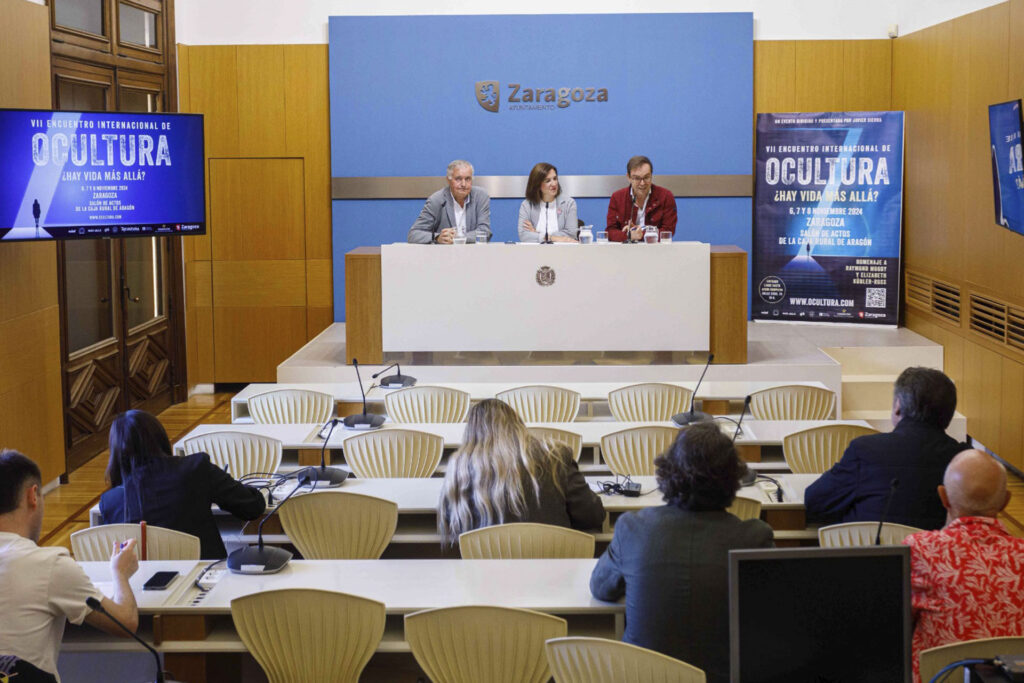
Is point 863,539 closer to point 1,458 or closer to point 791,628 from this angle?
point 791,628

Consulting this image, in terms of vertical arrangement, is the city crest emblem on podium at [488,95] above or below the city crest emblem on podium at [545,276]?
above

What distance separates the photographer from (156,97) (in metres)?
9.98

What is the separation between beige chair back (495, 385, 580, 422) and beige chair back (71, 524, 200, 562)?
2.75 m

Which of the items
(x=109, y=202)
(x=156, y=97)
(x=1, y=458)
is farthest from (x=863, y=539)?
(x=156, y=97)

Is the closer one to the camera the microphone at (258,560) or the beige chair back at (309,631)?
the beige chair back at (309,631)

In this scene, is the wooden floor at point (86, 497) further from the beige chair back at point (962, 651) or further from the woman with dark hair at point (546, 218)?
the beige chair back at point (962, 651)

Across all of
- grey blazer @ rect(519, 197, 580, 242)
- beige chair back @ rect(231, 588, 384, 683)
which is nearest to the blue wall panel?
grey blazer @ rect(519, 197, 580, 242)

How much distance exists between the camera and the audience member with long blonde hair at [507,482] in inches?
161

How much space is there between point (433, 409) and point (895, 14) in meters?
6.34

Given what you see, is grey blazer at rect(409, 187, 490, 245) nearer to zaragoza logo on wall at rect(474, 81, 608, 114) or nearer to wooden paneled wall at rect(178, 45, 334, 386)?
zaragoza logo on wall at rect(474, 81, 608, 114)

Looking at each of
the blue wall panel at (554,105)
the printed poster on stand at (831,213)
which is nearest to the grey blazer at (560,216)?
the blue wall panel at (554,105)

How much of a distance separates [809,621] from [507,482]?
177 cm

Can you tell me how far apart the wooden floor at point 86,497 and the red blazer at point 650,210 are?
3.05 metres

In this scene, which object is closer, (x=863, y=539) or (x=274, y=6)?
(x=863, y=539)
